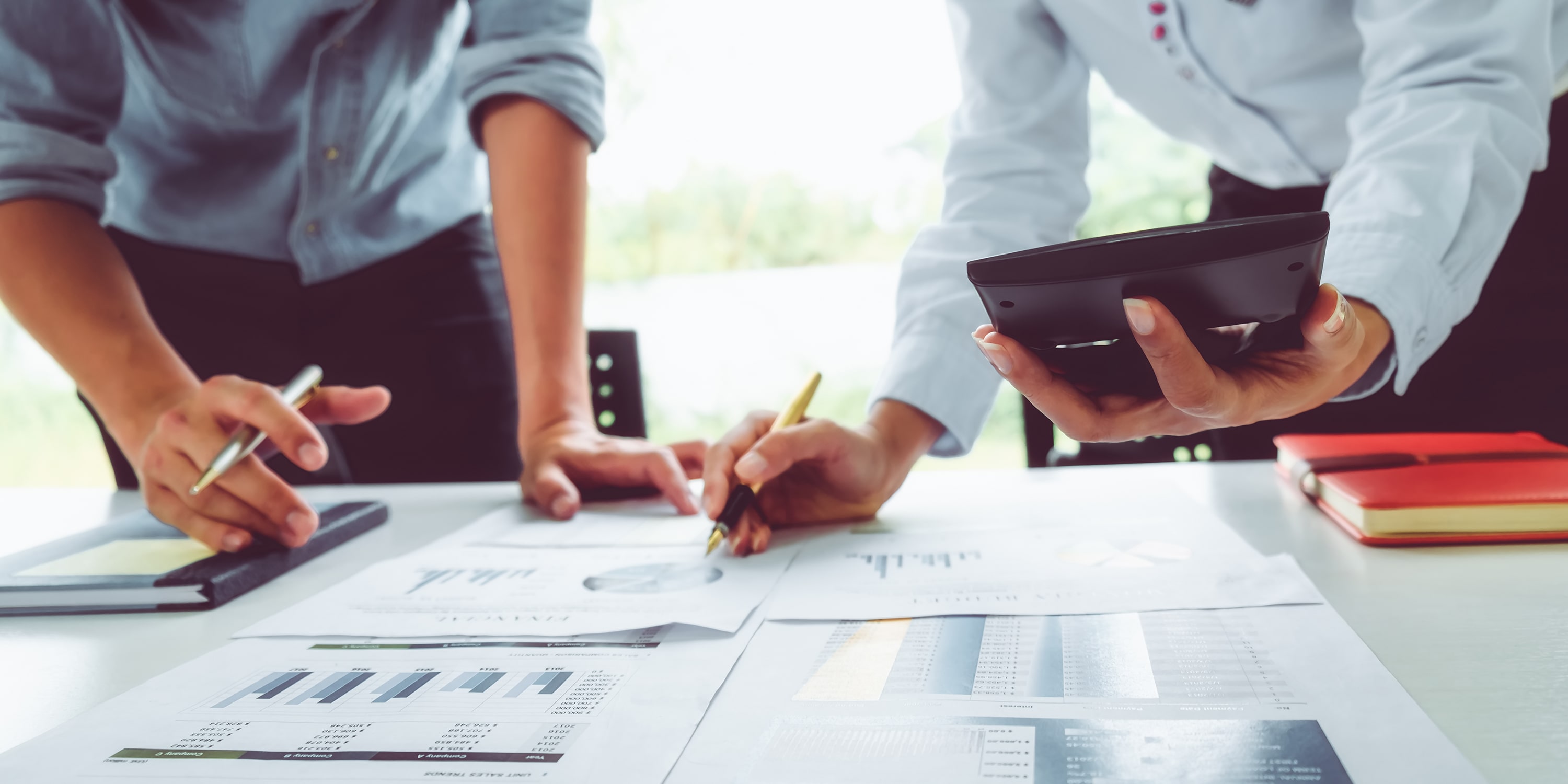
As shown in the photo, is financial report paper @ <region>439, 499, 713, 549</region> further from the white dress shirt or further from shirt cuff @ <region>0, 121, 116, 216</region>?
shirt cuff @ <region>0, 121, 116, 216</region>

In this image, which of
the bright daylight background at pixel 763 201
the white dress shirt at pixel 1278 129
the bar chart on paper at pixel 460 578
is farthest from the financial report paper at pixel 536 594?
the bright daylight background at pixel 763 201

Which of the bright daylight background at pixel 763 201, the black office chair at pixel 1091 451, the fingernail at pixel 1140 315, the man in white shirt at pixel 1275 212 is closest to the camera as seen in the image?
the fingernail at pixel 1140 315

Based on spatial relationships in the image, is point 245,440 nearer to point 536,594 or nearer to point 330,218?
point 536,594

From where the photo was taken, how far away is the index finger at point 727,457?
76 centimetres

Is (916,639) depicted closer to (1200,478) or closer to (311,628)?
(311,628)

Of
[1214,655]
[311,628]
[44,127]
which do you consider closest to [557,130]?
[44,127]

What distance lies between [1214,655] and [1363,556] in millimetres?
246

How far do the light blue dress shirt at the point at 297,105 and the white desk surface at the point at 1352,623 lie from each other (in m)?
0.43

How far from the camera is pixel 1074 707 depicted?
1.41 feet

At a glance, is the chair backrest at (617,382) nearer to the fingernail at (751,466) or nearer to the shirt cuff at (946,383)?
the shirt cuff at (946,383)

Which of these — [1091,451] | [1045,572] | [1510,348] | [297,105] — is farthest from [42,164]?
[1510,348]

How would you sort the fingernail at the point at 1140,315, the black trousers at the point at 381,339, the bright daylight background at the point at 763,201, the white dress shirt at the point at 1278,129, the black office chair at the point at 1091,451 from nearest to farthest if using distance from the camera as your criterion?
the fingernail at the point at 1140,315
the white dress shirt at the point at 1278,129
the black trousers at the point at 381,339
the black office chair at the point at 1091,451
the bright daylight background at the point at 763,201

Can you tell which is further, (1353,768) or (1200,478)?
(1200,478)

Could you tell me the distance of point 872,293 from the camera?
471 centimetres
